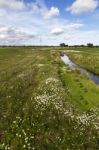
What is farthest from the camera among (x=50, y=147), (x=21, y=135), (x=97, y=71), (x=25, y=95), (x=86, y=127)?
(x=97, y=71)

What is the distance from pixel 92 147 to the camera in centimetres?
1627

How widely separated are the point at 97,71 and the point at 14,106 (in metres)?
38.2

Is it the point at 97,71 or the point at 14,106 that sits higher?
the point at 14,106

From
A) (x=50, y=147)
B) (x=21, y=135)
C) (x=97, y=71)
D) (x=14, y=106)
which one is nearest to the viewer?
(x=50, y=147)

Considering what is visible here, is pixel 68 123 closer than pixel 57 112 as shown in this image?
Answer: Yes

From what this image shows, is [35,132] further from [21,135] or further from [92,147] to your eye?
[92,147]

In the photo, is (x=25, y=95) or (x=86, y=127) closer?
(x=86, y=127)

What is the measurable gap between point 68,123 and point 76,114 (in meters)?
2.49

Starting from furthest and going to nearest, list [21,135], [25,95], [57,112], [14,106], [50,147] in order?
[25,95]
[14,106]
[57,112]
[21,135]
[50,147]

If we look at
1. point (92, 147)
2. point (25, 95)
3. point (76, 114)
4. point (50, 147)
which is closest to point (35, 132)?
point (50, 147)

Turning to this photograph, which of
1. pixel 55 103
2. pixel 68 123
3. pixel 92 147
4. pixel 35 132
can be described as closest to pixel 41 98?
pixel 55 103

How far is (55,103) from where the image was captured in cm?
2316

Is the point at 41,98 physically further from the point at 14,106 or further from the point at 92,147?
the point at 92,147

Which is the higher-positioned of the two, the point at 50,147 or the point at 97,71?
the point at 50,147
